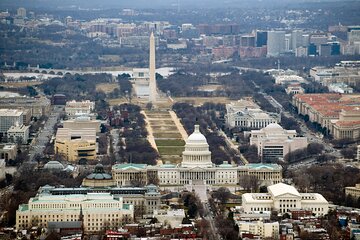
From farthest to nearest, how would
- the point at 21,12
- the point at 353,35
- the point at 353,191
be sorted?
the point at 353,35, the point at 21,12, the point at 353,191

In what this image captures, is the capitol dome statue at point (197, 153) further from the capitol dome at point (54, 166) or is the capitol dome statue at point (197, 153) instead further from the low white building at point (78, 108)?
the low white building at point (78, 108)

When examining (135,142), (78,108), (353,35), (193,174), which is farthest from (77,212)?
(353,35)

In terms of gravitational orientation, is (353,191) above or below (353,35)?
above

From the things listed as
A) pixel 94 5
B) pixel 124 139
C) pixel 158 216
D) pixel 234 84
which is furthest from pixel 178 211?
pixel 94 5

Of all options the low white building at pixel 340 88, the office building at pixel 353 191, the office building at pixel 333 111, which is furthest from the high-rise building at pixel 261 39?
the office building at pixel 353 191

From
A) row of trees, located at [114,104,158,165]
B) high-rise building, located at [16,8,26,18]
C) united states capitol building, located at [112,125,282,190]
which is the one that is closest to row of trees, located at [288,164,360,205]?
united states capitol building, located at [112,125,282,190]

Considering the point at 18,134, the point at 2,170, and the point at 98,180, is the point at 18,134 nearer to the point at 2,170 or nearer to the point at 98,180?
the point at 2,170

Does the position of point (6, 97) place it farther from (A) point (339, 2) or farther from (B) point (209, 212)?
(A) point (339, 2)
